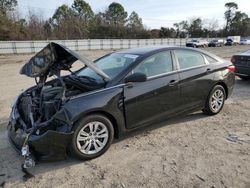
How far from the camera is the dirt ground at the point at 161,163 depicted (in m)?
3.02

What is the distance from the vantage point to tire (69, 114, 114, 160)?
3.37 m

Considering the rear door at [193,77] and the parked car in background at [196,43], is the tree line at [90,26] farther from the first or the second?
the rear door at [193,77]

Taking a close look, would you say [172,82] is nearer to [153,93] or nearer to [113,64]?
[153,93]

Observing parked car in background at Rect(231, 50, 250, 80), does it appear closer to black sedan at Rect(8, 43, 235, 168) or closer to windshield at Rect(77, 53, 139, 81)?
black sedan at Rect(8, 43, 235, 168)

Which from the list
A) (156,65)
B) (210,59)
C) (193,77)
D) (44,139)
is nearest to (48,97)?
(44,139)

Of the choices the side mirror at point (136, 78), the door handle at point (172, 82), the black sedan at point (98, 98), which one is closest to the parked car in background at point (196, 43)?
the black sedan at point (98, 98)

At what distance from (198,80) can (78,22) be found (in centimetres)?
4981

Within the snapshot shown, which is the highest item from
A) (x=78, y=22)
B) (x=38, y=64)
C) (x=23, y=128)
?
(x=78, y=22)

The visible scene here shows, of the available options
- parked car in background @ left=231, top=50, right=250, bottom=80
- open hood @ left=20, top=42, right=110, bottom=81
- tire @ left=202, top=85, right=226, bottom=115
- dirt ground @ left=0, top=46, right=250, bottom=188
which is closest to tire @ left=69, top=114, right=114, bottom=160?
dirt ground @ left=0, top=46, right=250, bottom=188

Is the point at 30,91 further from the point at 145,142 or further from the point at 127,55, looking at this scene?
the point at 145,142

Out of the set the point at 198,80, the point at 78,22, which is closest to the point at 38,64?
the point at 198,80

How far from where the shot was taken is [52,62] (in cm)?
366

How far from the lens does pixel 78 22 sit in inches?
2007

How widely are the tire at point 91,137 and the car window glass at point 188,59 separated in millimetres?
1902
